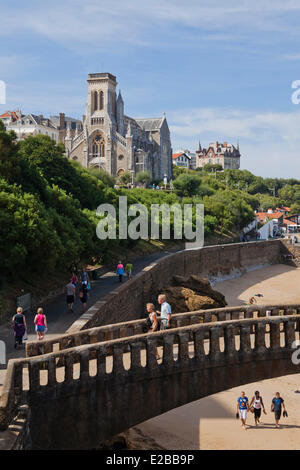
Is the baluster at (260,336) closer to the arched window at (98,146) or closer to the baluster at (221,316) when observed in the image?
the baluster at (221,316)

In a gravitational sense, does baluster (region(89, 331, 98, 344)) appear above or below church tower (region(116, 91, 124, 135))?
below

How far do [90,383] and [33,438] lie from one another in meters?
2.18

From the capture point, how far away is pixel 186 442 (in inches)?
857

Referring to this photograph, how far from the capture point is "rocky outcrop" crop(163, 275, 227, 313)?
3403 centimetres

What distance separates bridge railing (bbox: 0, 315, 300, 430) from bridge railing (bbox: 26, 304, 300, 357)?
0.61m

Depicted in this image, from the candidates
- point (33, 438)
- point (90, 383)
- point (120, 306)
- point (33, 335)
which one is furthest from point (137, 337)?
point (120, 306)

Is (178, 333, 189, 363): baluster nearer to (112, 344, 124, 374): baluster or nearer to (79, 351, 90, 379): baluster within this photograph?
(112, 344, 124, 374): baluster

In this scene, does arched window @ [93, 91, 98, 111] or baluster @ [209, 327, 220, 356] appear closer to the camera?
baluster @ [209, 327, 220, 356]

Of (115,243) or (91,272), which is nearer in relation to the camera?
(91,272)

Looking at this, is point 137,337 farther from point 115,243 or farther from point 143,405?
point 115,243

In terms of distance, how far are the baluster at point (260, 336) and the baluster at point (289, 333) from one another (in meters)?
0.93

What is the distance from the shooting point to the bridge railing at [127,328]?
1565 cm

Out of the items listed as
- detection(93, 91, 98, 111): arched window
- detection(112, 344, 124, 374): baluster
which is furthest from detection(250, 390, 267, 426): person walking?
detection(93, 91, 98, 111): arched window

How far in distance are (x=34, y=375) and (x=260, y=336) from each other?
7847 mm
